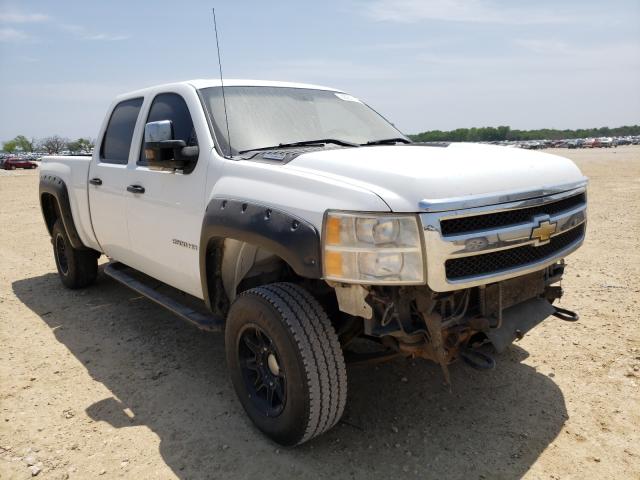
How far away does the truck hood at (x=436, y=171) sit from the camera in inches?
89.3

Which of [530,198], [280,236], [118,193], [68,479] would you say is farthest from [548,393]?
[118,193]

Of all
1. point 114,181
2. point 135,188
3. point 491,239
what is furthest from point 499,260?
point 114,181

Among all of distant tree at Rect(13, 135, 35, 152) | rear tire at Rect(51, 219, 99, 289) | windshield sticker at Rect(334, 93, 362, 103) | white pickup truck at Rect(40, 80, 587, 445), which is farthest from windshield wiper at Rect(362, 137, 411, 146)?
distant tree at Rect(13, 135, 35, 152)

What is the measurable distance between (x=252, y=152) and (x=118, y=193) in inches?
62.8

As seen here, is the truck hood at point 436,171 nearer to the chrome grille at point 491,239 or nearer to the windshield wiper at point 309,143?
the chrome grille at point 491,239

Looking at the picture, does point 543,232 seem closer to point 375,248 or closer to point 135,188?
point 375,248

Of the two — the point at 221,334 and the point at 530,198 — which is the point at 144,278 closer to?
the point at 221,334

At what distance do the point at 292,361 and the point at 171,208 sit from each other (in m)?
1.48

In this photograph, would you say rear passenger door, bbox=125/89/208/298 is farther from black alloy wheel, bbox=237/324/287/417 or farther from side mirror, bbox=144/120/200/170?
black alloy wheel, bbox=237/324/287/417

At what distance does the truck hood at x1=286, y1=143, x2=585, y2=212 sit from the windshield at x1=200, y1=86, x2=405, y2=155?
2.02 feet

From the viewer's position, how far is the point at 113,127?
460cm

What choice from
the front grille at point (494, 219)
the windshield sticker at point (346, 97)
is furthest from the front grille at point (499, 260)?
the windshield sticker at point (346, 97)

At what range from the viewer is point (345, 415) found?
3.10 metres

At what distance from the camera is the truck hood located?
7.44ft
